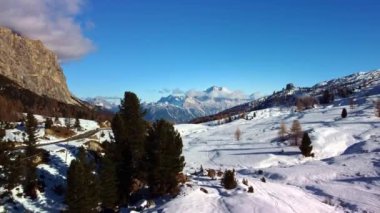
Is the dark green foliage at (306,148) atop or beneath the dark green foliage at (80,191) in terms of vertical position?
atop

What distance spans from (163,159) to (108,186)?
616 centimetres

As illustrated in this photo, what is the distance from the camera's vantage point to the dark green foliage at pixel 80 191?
126ft

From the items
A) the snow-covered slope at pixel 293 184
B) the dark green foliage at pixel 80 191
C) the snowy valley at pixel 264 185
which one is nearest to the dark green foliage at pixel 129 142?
the snowy valley at pixel 264 185

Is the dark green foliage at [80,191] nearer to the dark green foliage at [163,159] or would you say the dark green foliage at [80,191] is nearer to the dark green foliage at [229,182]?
the dark green foliage at [163,159]

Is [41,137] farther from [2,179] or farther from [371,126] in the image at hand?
[371,126]

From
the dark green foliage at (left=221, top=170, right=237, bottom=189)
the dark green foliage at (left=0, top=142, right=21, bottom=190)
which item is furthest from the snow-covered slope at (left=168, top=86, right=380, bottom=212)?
the dark green foliage at (left=0, top=142, right=21, bottom=190)

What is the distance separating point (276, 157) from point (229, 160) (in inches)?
330

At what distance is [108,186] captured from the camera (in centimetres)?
4334

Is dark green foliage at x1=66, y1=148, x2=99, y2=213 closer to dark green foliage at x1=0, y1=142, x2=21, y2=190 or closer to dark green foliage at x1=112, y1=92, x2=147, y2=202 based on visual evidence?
dark green foliage at x1=112, y1=92, x2=147, y2=202

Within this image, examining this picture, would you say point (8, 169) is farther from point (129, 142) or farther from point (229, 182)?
point (229, 182)

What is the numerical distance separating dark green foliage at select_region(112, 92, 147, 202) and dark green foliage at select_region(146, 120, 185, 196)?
6.19ft

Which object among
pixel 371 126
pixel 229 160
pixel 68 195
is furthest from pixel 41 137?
pixel 371 126

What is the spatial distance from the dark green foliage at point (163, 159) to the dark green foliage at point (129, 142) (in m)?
1.89

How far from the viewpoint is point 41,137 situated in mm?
84875
